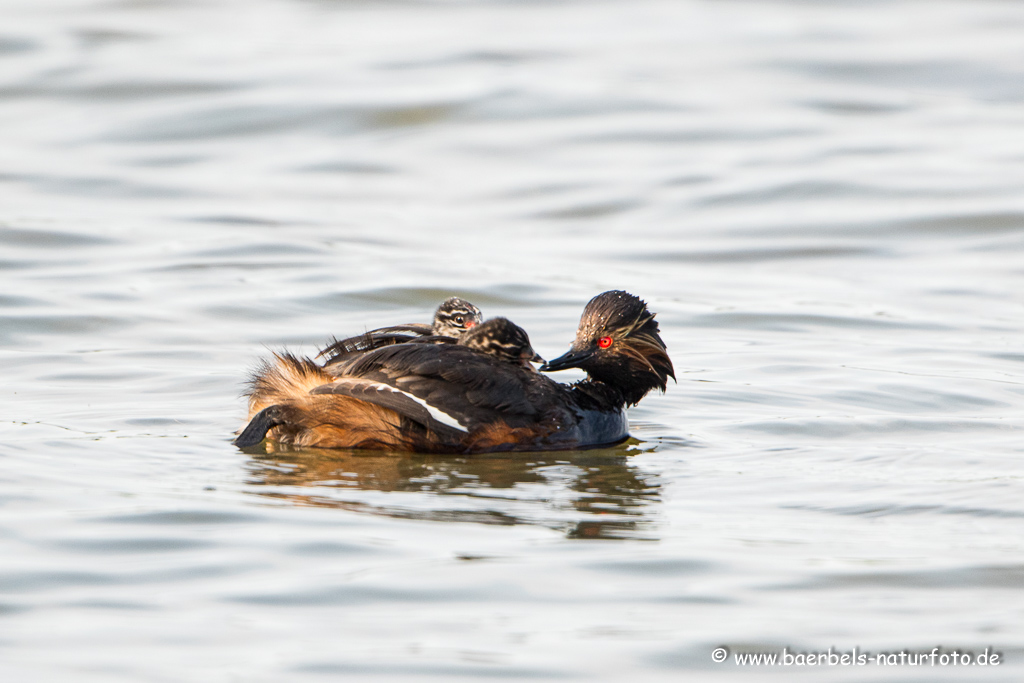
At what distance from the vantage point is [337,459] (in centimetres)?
747

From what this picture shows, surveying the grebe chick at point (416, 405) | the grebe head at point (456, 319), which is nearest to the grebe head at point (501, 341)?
the grebe chick at point (416, 405)

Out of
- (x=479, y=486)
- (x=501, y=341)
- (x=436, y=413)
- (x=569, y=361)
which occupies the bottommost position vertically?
(x=479, y=486)

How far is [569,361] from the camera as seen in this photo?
27.1ft

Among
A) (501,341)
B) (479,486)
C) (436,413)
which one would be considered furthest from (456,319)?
(479,486)

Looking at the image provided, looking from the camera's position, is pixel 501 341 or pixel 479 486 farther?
pixel 501 341

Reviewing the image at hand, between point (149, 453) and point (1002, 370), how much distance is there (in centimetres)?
585

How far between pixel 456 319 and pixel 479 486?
2.28 meters

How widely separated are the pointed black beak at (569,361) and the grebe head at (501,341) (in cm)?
11

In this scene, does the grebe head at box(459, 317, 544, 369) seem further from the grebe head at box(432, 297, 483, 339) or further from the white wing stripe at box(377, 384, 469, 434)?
the grebe head at box(432, 297, 483, 339)

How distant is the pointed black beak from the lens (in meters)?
8.23

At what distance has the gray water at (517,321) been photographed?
17.2 ft

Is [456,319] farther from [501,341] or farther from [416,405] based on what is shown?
[416,405]

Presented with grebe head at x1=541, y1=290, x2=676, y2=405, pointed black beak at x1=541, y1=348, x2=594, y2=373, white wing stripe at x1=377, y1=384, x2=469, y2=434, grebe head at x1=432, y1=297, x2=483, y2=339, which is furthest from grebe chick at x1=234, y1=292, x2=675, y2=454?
grebe head at x1=432, y1=297, x2=483, y2=339

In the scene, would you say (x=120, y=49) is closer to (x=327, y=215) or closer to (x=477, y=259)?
(x=327, y=215)
